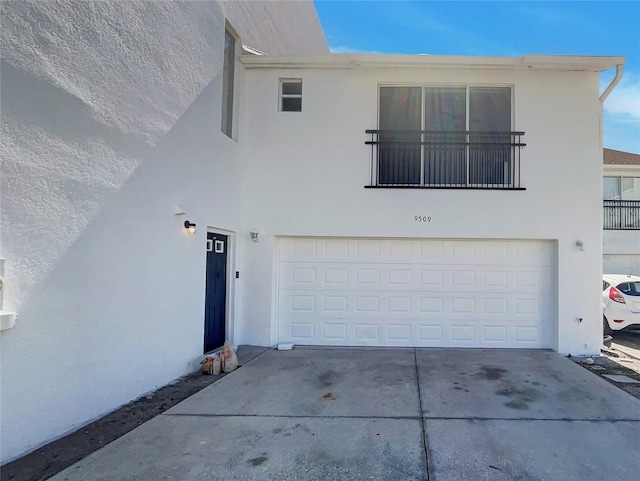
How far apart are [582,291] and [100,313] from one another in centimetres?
777

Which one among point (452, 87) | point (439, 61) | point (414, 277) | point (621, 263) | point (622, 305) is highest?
point (439, 61)

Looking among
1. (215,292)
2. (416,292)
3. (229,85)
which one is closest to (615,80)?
(416,292)

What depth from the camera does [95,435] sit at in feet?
11.7

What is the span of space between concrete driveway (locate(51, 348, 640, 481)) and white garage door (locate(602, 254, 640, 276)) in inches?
331

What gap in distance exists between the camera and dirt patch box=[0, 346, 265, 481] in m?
2.94

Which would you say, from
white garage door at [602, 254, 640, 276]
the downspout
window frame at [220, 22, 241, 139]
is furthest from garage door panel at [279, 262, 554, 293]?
white garage door at [602, 254, 640, 276]

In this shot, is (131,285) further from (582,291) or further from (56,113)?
(582,291)

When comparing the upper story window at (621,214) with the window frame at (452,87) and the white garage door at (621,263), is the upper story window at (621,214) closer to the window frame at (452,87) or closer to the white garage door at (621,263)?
the white garage door at (621,263)

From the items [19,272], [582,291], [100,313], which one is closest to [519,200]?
[582,291]

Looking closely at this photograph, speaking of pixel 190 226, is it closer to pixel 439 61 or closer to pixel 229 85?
pixel 229 85

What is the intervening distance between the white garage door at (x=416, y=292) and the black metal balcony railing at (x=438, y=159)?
1201 millimetres

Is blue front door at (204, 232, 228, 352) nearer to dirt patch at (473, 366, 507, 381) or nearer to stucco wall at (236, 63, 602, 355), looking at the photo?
stucco wall at (236, 63, 602, 355)

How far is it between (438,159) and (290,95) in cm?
325

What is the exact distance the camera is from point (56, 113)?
11.0 ft
